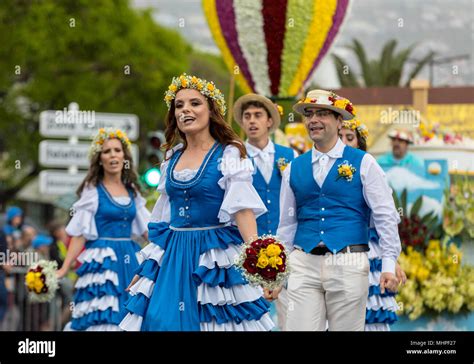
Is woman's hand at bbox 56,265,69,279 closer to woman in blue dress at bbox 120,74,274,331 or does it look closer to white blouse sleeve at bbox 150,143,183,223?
white blouse sleeve at bbox 150,143,183,223

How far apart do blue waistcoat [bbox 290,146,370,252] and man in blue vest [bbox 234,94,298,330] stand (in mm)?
2265

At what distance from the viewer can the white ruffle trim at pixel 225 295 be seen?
297 inches

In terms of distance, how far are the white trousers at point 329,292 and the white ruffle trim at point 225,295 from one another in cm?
53

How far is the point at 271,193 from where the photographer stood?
34.9 ft

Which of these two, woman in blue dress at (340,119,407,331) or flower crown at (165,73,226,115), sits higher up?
flower crown at (165,73,226,115)

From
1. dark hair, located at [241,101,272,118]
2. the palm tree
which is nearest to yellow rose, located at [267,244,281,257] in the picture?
dark hair, located at [241,101,272,118]

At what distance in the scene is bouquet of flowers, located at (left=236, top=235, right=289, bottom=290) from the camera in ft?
24.2

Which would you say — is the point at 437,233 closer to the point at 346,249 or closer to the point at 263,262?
the point at 346,249

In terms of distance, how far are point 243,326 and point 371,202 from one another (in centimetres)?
125

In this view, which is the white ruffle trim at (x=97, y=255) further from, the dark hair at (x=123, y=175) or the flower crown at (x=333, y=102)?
the flower crown at (x=333, y=102)

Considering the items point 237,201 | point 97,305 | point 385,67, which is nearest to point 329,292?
point 237,201

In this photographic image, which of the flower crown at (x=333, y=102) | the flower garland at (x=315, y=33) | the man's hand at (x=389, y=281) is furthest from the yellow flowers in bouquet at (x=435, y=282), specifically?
the man's hand at (x=389, y=281)

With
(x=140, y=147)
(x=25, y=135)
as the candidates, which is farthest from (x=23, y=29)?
(x=140, y=147)
